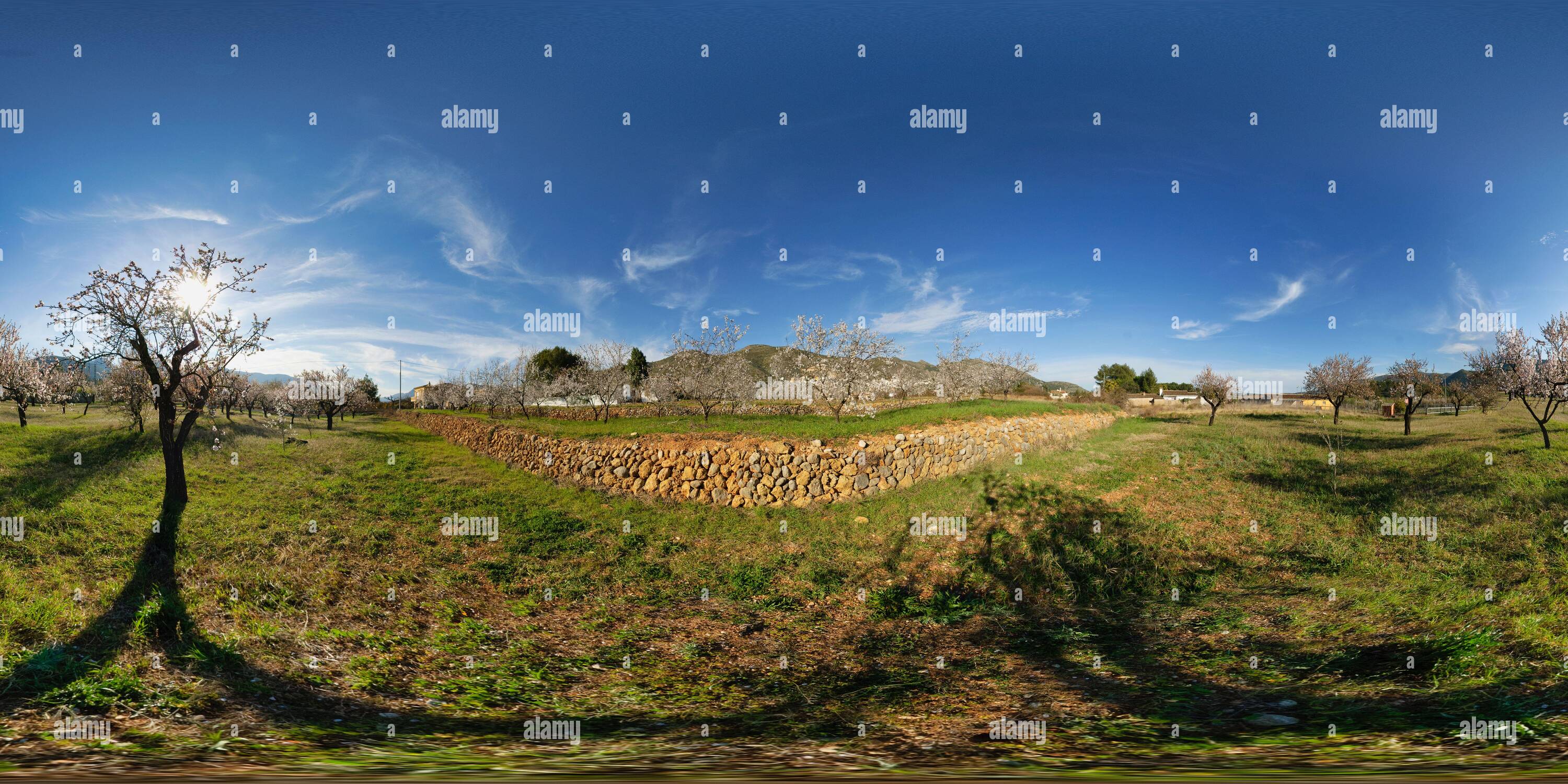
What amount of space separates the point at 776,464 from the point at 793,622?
672 centimetres

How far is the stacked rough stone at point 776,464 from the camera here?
585 inches

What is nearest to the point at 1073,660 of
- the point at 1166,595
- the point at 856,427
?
the point at 1166,595

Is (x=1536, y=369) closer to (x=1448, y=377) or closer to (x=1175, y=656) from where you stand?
(x=1175, y=656)

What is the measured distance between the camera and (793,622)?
8.41m

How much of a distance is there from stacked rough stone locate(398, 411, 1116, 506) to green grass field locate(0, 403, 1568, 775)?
2.55ft

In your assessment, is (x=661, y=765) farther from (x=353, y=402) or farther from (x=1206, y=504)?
(x=353, y=402)

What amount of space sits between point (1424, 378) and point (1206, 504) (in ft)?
128

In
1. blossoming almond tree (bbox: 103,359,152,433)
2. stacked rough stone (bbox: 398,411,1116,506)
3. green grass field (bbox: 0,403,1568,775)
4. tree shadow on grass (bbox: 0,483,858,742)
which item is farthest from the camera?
stacked rough stone (bbox: 398,411,1116,506)

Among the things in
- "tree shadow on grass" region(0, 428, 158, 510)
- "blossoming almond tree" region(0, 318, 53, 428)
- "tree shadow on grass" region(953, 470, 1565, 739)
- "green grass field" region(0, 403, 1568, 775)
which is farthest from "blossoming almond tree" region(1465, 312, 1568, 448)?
"blossoming almond tree" region(0, 318, 53, 428)

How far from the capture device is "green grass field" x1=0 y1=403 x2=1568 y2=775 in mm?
4281

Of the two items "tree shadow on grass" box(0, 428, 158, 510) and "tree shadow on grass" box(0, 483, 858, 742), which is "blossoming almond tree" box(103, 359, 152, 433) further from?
"tree shadow on grass" box(0, 483, 858, 742)

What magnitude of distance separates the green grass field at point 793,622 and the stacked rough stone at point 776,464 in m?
0.78

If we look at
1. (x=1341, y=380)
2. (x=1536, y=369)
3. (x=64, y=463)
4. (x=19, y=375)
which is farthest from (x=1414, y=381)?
(x=19, y=375)

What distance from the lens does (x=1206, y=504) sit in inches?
520
